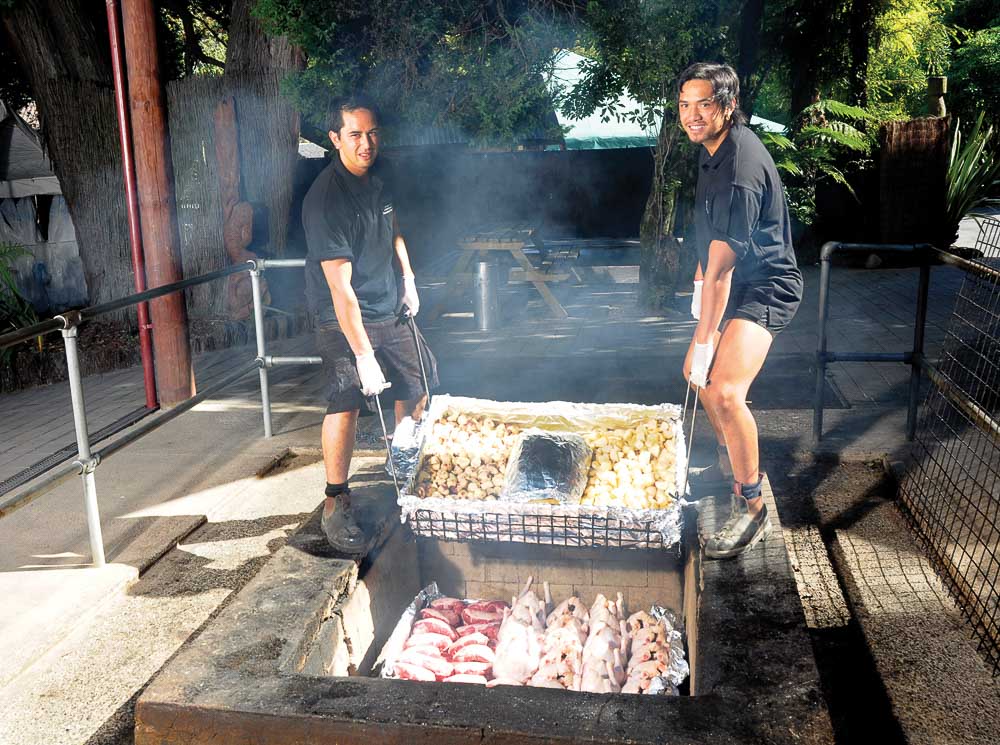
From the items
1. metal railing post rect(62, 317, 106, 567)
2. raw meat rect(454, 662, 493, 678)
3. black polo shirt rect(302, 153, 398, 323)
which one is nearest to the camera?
raw meat rect(454, 662, 493, 678)

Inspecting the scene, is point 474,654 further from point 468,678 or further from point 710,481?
point 710,481

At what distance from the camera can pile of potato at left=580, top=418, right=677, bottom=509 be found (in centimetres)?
348

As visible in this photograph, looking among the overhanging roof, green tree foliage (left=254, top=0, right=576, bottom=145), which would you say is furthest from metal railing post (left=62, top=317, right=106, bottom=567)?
the overhanging roof

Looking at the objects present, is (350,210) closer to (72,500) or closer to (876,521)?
(72,500)

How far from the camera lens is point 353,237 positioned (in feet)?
12.3

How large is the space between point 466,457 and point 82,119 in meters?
7.34

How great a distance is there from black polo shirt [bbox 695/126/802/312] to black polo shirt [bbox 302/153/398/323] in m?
1.37

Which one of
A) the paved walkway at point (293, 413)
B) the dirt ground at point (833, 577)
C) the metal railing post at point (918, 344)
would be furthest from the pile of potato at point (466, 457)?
the metal railing post at point (918, 344)

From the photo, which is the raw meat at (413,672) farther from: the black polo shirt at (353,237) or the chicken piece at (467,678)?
the black polo shirt at (353,237)

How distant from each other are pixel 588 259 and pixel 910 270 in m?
4.65

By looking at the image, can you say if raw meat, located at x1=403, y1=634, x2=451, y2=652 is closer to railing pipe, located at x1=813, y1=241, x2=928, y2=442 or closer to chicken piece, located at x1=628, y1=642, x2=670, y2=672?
chicken piece, located at x1=628, y1=642, x2=670, y2=672

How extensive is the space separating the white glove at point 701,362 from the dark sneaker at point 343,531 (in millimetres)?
1444

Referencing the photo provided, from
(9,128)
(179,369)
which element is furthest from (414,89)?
(9,128)

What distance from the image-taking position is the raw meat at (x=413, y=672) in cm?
305
